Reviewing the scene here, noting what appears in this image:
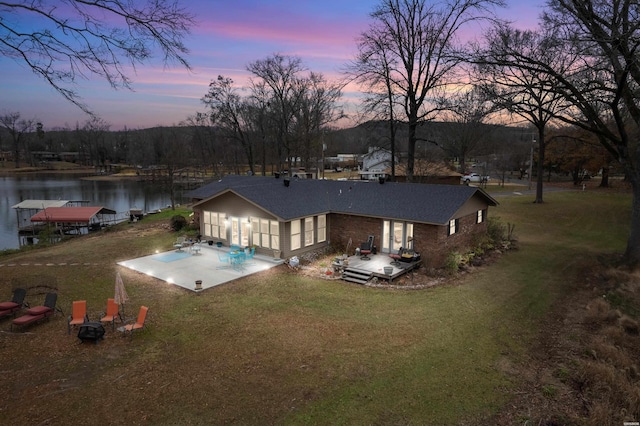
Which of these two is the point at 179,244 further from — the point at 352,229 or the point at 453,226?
the point at 453,226

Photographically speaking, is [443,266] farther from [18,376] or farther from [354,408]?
[18,376]

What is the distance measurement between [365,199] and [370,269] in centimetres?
484

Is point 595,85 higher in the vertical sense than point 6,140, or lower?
lower

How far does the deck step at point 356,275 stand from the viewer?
47.9 ft

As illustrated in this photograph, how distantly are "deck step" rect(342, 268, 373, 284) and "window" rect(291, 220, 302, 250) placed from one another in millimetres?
3255

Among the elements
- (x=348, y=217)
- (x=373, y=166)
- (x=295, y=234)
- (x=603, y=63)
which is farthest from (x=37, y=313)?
(x=373, y=166)

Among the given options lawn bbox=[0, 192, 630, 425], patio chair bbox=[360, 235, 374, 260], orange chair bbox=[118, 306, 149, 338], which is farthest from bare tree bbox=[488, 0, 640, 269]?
orange chair bbox=[118, 306, 149, 338]

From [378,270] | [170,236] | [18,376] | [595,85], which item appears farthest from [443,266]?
[170,236]

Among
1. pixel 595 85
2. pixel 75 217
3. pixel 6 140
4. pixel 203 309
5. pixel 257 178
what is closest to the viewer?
pixel 203 309

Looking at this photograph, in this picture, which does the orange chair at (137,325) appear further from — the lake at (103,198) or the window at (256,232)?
the lake at (103,198)

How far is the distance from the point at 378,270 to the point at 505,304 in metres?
4.91

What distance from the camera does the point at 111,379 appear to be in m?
7.70

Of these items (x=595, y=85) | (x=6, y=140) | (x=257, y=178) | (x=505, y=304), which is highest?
(x=6, y=140)

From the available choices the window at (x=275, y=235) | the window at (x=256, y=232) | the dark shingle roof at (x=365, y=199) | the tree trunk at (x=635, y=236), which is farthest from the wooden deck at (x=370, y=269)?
the tree trunk at (x=635, y=236)
